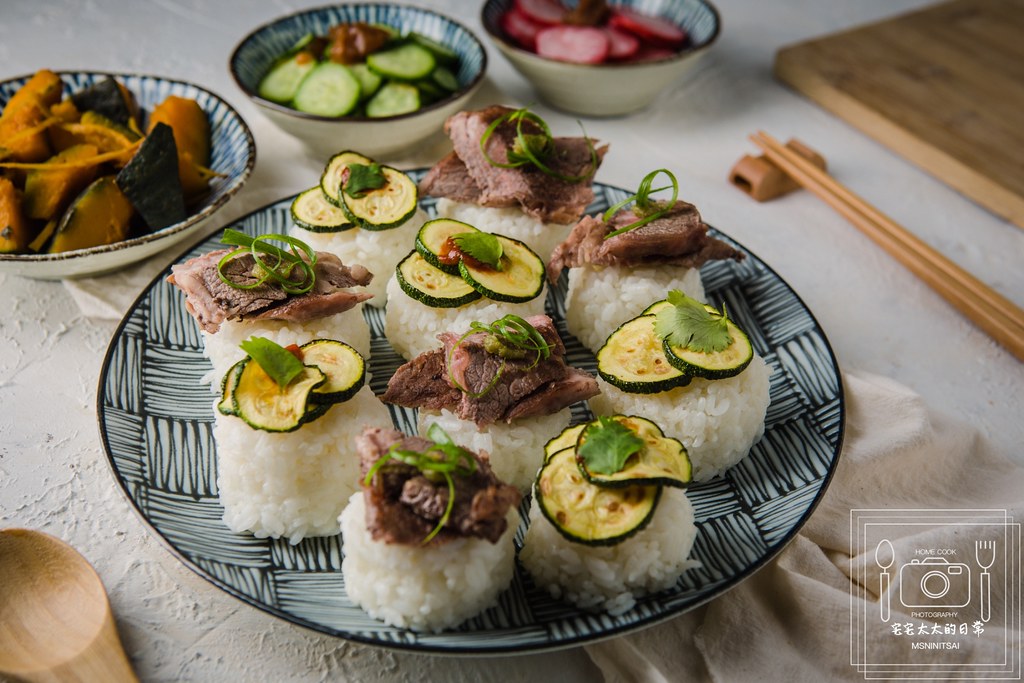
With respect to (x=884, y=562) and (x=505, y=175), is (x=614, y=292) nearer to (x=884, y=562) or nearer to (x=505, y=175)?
(x=505, y=175)

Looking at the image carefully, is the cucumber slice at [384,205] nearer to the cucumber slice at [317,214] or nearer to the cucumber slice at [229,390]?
the cucumber slice at [317,214]

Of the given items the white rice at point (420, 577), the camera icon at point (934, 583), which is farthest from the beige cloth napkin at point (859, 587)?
the white rice at point (420, 577)

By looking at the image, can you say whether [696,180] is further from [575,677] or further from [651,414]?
[575,677]

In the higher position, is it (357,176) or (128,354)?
(357,176)

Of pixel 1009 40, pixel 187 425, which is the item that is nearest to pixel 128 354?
pixel 187 425

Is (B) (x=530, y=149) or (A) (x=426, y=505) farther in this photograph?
(B) (x=530, y=149)

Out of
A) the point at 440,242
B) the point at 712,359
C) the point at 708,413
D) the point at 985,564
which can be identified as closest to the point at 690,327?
the point at 712,359

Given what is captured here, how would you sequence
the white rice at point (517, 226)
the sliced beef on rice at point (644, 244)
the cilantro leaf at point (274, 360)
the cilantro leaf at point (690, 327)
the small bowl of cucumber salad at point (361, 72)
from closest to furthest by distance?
the cilantro leaf at point (274, 360), the cilantro leaf at point (690, 327), the sliced beef on rice at point (644, 244), the white rice at point (517, 226), the small bowl of cucumber salad at point (361, 72)
